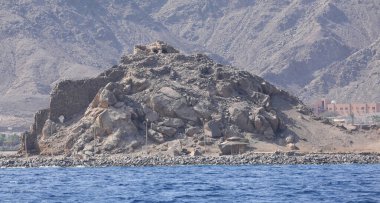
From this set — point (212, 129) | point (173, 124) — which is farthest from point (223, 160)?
point (173, 124)

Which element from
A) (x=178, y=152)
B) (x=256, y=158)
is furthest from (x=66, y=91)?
(x=256, y=158)

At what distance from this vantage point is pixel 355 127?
498ft

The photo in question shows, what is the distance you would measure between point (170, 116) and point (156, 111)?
1439 millimetres

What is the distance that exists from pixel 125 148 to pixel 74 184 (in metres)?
39.6

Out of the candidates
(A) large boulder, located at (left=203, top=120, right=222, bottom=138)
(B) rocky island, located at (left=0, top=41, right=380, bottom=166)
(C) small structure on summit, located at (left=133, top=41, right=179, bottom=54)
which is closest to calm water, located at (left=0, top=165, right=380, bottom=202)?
(B) rocky island, located at (left=0, top=41, right=380, bottom=166)

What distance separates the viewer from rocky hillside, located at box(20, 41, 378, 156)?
136 m

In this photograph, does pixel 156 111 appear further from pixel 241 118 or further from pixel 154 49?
pixel 154 49

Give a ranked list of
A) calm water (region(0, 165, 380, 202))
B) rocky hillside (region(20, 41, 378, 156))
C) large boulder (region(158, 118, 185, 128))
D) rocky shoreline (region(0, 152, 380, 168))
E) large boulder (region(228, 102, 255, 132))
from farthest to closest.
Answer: large boulder (region(228, 102, 255, 132))
large boulder (region(158, 118, 185, 128))
rocky hillside (region(20, 41, 378, 156))
rocky shoreline (region(0, 152, 380, 168))
calm water (region(0, 165, 380, 202))

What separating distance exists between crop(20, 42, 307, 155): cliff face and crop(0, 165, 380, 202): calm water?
557 inches

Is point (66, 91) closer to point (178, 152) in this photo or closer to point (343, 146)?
point (178, 152)

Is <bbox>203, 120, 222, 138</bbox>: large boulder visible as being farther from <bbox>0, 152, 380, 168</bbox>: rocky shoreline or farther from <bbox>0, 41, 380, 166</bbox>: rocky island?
<bbox>0, 152, 380, 168</bbox>: rocky shoreline

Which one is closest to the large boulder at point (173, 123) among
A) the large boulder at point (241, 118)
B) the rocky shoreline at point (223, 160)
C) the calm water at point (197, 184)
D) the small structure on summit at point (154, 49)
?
the large boulder at point (241, 118)

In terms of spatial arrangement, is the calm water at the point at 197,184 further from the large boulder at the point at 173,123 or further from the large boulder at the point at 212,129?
the large boulder at the point at 173,123

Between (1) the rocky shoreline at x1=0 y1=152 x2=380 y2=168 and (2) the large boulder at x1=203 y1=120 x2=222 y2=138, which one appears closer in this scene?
(1) the rocky shoreline at x1=0 y1=152 x2=380 y2=168
